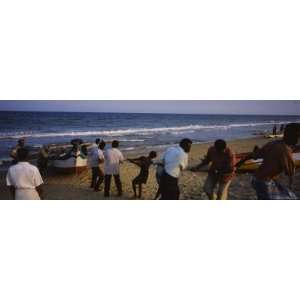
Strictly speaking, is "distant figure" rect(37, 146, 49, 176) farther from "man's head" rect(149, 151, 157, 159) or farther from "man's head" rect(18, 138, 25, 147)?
"man's head" rect(149, 151, 157, 159)

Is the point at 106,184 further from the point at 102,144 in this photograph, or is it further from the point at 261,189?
the point at 261,189

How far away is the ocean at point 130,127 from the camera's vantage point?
11.5 ft

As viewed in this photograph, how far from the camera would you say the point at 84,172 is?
3.63 meters

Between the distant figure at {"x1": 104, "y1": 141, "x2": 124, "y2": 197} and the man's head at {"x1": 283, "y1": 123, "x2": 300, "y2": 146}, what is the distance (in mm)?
1717

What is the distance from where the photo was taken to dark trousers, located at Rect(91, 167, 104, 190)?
356 centimetres

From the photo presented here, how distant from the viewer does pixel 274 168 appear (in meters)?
3.43

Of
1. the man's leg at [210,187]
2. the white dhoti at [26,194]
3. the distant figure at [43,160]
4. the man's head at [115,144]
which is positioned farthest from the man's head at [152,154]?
the white dhoti at [26,194]

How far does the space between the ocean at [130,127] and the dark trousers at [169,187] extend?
0.36 meters

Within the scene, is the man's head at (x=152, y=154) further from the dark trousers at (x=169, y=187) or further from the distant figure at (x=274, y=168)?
the distant figure at (x=274, y=168)

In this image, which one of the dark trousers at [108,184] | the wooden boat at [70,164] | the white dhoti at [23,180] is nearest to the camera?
the white dhoti at [23,180]

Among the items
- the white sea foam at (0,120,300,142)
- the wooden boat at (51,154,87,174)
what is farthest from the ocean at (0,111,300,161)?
the wooden boat at (51,154,87,174)

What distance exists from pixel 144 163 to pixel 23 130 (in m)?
1.32
